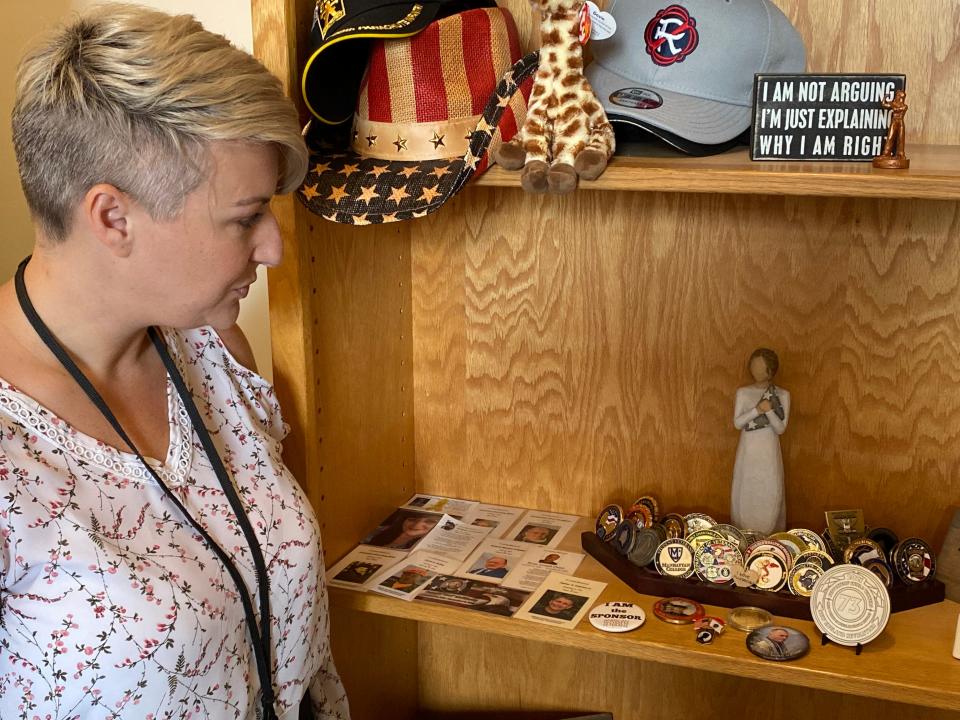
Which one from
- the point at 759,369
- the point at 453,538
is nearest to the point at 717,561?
the point at 759,369

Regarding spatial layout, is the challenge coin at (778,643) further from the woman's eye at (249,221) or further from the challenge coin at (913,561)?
the woman's eye at (249,221)

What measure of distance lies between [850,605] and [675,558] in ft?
0.73

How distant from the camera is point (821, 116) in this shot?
1081 millimetres

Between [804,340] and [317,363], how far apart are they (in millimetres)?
662

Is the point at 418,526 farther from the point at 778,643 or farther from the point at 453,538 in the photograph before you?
the point at 778,643

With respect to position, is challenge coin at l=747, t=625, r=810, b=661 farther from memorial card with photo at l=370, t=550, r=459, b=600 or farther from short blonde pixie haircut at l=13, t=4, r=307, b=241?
short blonde pixie haircut at l=13, t=4, r=307, b=241

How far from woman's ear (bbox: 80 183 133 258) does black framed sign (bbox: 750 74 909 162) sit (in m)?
0.64

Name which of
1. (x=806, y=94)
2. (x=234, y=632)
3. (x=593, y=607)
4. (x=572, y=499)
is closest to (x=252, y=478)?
(x=234, y=632)

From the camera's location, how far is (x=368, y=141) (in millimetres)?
1261

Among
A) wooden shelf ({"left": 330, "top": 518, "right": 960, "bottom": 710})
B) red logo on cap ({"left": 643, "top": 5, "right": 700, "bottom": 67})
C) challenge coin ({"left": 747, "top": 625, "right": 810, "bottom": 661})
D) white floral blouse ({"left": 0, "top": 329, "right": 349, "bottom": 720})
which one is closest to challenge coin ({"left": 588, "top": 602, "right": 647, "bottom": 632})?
wooden shelf ({"left": 330, "top": 518, "right": 960, "bottom": 710})

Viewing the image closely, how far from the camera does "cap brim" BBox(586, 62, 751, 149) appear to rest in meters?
1.15

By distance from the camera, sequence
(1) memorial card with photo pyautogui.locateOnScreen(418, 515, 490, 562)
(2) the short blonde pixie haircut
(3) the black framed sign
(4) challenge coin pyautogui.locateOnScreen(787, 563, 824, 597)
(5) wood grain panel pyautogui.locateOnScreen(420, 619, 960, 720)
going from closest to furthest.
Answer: (2) the short blonde pixie haircut < (3) the black framed sign < (4) challenge coin pyautogui.locateOnScreen(787, 563, 824, 597) < (1) memorial card with photo pyautogui.locateOnScreen(418, 515, 490, 562) < (5) wood grain panel pyautogui.locateOnScreen(420, 619, 960, 720)

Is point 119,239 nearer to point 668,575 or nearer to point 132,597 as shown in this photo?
point 132,597

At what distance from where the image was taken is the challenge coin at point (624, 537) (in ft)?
4.54
